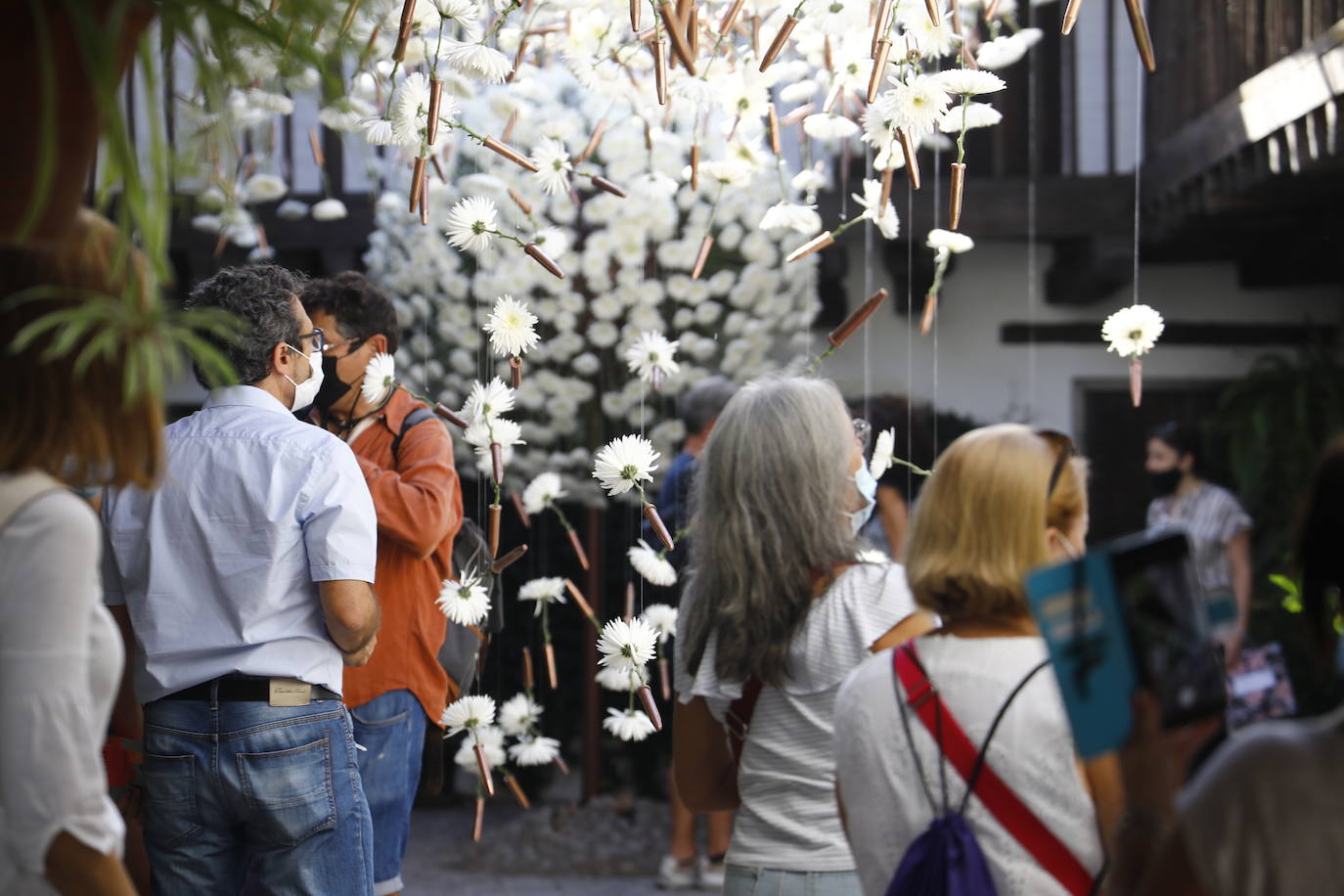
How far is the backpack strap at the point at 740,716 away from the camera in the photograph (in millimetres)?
2217

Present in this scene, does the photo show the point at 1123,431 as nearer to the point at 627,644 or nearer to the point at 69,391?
the point at 627,644

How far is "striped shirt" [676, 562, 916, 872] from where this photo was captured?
214 centimetres

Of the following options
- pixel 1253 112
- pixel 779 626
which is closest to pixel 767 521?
pixel 779 626

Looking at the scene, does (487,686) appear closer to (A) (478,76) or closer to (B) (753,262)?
(B) (753,262)

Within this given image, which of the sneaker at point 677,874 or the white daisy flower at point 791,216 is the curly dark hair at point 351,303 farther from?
the sneaker at point 677,874

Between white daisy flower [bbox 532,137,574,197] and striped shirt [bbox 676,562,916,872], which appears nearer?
striped shirt [bbox 676,562,916,872]

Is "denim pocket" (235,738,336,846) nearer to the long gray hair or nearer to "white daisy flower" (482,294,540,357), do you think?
the long gray hair

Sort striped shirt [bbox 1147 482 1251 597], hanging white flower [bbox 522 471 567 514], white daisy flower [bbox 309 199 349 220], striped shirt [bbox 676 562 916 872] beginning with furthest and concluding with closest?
striped shirt [bbox 1147 482 1251 597] → white daisy flower [bbox 309 199 349 220] → hanging white flower [bbox 522 471 567 514] → striped shirt [bbox 676 562 916 872]

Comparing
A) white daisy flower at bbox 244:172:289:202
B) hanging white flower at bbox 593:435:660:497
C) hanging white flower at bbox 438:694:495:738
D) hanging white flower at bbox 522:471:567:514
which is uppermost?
white daisy flower at bbox 244:172:289:202

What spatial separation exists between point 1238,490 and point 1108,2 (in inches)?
92.0

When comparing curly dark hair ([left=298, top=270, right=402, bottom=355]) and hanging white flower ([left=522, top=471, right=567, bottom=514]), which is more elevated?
curly dark hair ([left=298, top=270, right=402, bottom=355])

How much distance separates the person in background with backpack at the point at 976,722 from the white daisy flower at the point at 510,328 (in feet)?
3.82

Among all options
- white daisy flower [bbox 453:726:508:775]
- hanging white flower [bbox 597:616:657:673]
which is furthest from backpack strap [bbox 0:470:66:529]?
white daisy flower [bbox 453:726:508:775]

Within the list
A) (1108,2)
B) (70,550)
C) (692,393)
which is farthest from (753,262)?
(70,550)
